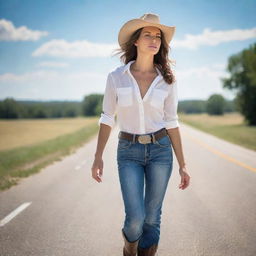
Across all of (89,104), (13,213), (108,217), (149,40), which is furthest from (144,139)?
(89,104)

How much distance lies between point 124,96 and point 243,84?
5782 cm

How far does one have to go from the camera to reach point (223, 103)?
131m

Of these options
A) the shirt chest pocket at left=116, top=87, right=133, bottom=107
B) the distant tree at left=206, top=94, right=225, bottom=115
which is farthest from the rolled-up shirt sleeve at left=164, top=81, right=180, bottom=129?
the distant tree at left=206, top=94, right=225, bottom=115

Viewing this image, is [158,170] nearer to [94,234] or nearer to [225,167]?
[94,234]

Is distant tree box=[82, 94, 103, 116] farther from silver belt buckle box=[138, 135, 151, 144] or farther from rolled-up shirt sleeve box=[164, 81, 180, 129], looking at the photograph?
silver belt buckle box=[138, 135, 151, 144]

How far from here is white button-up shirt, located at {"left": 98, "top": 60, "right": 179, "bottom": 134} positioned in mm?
2979

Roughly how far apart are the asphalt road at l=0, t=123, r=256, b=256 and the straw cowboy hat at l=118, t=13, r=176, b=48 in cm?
227

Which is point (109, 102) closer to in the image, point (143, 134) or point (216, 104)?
point (143, 134)

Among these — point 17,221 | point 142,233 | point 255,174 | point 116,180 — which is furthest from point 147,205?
point 255,174

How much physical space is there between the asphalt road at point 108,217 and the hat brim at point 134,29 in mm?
2257

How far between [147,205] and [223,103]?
5265 inches

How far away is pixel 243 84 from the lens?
57.1 meters

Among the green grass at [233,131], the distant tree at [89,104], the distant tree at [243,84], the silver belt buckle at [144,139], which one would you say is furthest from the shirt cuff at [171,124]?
the distant tree at [89,104]

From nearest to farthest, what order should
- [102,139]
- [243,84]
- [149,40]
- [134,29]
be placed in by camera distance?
[102,139], [149,40], [134,29], [243,84]
